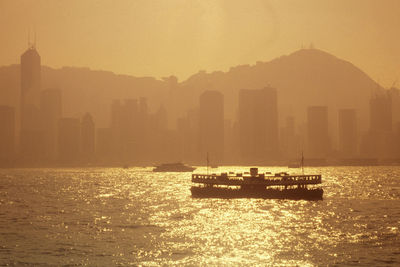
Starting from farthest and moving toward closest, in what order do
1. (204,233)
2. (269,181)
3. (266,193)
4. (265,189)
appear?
(269,181) → (265,189) → (266,193) → (204,233)

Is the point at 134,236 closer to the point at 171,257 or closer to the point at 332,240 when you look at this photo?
the point at 171,257

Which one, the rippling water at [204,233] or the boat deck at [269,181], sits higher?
the boat deck at [269,181]

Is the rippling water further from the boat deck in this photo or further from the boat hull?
the boat deck

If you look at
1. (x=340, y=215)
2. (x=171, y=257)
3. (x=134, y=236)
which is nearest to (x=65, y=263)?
(x=171, y=257)

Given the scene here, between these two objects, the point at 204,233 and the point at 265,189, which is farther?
the point at 265,189

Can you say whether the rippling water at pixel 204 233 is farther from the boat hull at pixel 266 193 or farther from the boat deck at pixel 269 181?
the boat deck at pixel 269 181

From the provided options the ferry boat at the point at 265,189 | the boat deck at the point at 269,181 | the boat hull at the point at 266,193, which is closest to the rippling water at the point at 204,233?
the boat hull at the point at 266,193

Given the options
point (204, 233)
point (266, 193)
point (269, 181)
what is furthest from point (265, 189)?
point (204, 233)

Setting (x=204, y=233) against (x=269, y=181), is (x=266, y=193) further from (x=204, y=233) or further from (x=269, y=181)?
(x=204, y=233)

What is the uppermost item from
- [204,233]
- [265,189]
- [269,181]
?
[269,181]
